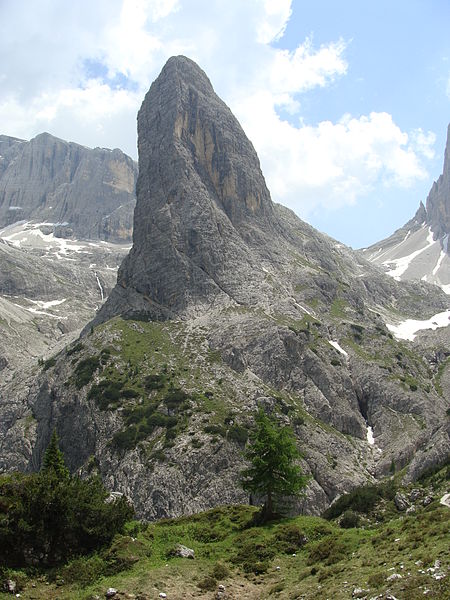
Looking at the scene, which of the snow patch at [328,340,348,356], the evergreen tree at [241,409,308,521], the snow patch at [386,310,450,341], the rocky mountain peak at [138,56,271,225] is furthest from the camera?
the snow patch at [386,310,450,341]

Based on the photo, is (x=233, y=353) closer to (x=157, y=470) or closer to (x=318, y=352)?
(x=318, y=352)

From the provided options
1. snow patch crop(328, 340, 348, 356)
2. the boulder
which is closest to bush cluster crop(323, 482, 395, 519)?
the boulder

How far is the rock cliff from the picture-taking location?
84.7 m

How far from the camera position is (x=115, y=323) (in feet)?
403

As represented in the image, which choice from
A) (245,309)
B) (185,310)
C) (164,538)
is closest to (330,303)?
(245,309)

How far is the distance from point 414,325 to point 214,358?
94.9 meters

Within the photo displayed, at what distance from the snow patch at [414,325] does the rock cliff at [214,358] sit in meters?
5.55

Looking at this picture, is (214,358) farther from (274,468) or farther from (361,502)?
(274,468)

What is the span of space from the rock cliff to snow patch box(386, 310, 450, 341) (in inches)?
219

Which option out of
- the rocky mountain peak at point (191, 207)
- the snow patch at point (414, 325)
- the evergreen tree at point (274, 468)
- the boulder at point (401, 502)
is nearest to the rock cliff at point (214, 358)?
the rocky mountain peak at point (191, 207)

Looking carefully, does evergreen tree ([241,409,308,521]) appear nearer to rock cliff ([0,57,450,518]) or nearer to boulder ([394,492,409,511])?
boulder ([394,492,409,511])

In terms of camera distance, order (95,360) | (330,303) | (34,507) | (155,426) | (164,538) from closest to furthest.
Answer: (34,507)
(164,538)
(155,426)
(95,360)
(330,303)

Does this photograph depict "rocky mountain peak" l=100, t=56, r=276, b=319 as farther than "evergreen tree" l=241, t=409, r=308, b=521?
Yes

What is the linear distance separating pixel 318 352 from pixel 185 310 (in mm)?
34568
